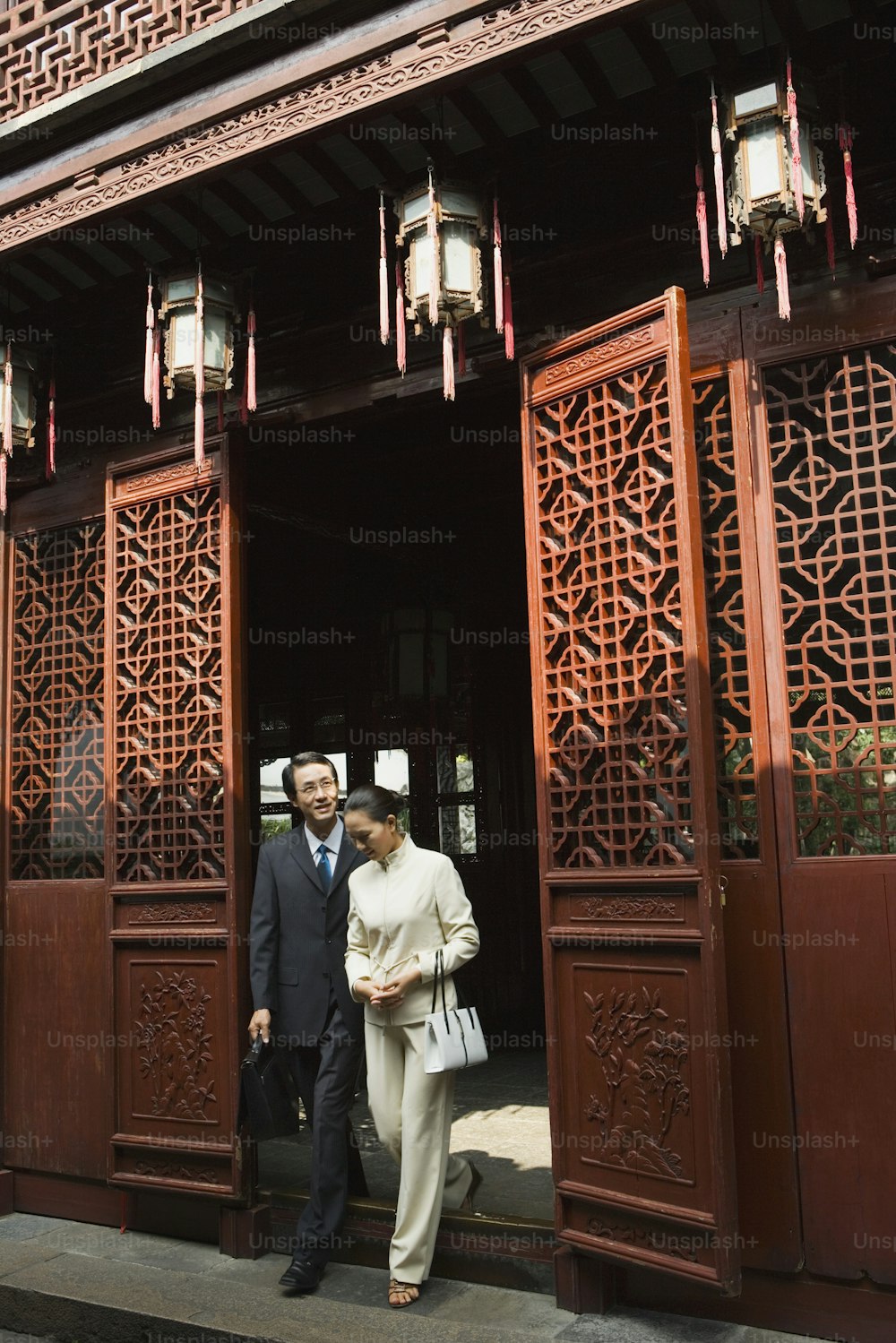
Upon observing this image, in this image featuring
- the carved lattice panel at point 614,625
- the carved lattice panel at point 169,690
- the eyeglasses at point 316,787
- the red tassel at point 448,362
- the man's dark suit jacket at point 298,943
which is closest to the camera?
the carved lattice panel at point 614,625

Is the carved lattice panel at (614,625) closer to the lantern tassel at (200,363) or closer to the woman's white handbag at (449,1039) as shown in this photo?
the woman's white handbag at (449,1039)

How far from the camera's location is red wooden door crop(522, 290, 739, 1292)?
12.1 feet

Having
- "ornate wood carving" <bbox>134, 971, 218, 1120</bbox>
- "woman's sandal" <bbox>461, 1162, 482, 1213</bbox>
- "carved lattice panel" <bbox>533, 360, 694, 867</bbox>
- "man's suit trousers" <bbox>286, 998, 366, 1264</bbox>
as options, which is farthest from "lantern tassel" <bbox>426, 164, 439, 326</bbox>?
"woman's sandal" <bbox>461, 1162, 482, 1213</bbox>

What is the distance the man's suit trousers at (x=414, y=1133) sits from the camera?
4.16 m

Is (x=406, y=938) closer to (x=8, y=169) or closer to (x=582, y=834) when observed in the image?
(x=582, y=834)

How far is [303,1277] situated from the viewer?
14.0ft

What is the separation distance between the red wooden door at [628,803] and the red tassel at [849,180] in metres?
0.57

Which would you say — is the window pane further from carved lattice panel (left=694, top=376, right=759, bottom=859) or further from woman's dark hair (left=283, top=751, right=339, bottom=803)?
carved lattice panel (left=694, top=376, right=759, bottom=859)

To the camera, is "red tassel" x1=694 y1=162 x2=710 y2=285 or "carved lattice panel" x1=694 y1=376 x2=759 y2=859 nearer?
"red tassel" x1=694 y1=162 x2=710 y2=285

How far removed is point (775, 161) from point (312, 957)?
335 centimetres

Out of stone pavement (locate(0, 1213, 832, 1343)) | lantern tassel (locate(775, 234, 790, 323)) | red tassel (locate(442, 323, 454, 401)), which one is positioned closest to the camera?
lantern tassel (locate(775, 234, 790, 323))

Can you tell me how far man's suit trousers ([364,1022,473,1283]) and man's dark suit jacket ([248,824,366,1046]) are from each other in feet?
1.05

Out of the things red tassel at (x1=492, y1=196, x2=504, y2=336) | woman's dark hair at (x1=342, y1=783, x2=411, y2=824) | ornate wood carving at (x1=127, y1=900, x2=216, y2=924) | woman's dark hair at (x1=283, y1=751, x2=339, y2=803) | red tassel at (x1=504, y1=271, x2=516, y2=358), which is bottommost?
ornate wood carving at (x1=127, y1=900, x2=216, y2=924)

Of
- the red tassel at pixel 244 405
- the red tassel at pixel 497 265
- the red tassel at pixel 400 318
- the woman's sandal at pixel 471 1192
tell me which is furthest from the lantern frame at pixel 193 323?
the woman's sandal at pixel 471 1192
